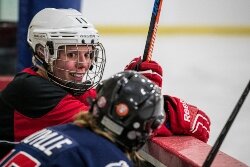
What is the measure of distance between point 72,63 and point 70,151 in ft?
2.26

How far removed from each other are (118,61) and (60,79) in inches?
84.5

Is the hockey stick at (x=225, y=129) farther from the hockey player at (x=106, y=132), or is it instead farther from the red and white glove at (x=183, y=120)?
the red and white glove at (x=183, y=120)

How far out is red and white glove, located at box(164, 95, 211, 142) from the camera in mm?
1717

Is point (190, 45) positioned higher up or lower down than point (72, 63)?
lower down

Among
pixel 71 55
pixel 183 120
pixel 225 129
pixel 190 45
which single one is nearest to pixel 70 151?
pixel 225 129

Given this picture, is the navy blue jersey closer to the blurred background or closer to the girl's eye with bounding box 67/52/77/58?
the girl's eye with bounding box 67/52/77/58

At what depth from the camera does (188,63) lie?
432 centimetres

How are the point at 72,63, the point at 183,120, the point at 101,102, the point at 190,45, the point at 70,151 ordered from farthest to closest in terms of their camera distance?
the point at 190,45 < the point at 72,63 < the point at 183,120 < the point at 101,102 < the point at 70,151

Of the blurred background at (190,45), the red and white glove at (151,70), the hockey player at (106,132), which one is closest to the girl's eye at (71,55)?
the red and white glove at (151,70)

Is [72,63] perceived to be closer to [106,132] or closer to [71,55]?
[71,55]

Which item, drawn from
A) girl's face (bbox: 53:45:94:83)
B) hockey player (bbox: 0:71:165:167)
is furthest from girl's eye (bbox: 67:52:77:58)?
hockey player (bbox: 0:71:165:167)

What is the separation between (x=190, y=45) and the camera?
14.8 feet

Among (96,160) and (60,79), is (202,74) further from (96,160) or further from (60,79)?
(96,160)

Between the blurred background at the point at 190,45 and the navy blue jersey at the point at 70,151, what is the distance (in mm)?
2216
